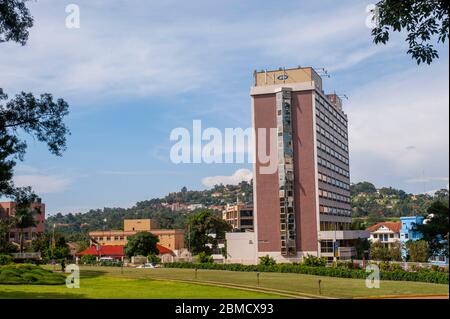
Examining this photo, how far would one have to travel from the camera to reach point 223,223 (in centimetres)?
10262

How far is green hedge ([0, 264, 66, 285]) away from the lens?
37.5m

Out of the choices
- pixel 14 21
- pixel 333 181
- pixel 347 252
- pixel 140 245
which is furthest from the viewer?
pixel 333 181

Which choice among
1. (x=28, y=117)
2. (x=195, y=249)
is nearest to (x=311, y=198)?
(x=195, y=249)

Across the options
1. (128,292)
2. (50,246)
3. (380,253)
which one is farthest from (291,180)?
(128,292)

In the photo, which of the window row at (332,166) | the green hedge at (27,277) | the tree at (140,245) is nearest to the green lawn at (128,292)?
Answer: the green hedge at (27,277)

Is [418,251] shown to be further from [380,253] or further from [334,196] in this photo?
[334,196]

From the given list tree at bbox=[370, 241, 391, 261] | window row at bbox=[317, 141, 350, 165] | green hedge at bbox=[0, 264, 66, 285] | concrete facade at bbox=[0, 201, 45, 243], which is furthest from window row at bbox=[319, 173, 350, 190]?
concrete facade at bbox=[0, 201, 45, 243]

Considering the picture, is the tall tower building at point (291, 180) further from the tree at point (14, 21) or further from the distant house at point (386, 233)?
the tree at point (14, 21)

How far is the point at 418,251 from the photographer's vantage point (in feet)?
213

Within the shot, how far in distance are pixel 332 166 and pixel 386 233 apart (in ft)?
50.1

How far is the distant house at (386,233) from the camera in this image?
282ft

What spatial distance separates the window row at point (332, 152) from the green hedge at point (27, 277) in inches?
1958

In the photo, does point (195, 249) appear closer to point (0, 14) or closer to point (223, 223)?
point (223, 223)

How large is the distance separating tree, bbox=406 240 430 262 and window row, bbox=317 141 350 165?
69.0 feet
